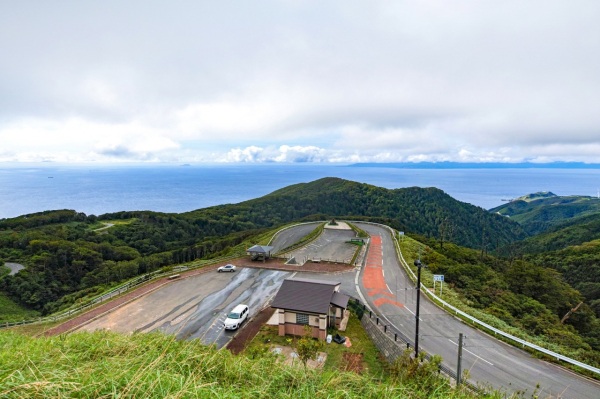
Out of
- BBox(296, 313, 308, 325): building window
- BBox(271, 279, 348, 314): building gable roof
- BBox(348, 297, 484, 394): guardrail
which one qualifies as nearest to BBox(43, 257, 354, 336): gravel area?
BBox(348, 297, 484, 394): guardrail

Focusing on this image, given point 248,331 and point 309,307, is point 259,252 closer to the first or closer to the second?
point 248,331

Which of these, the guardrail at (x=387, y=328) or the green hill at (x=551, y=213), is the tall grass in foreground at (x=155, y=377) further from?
the green hill at (x=551, y=213)

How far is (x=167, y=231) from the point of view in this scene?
6931cm

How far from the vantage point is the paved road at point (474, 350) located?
38.0 ft

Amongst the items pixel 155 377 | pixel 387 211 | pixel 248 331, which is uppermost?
pixel 155 377

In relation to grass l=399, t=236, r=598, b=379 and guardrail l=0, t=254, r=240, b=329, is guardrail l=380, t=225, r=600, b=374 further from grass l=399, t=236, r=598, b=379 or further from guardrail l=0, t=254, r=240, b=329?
guardrail l=0, t=254, r=240, b=329

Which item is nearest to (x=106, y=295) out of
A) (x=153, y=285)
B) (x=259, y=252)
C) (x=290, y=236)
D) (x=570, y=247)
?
(x=153, y=285)

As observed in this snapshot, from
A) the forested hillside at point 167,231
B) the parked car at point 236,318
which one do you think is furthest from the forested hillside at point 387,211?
the parked car at point 236,318

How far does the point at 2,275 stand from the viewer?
38188mm

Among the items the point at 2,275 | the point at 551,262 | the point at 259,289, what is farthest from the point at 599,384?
the point at 2,275

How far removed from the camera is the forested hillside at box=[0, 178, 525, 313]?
135 ft

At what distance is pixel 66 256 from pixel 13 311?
12.5 metres

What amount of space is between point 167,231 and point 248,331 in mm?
59543

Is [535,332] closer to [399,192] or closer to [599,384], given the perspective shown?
[599,384]
